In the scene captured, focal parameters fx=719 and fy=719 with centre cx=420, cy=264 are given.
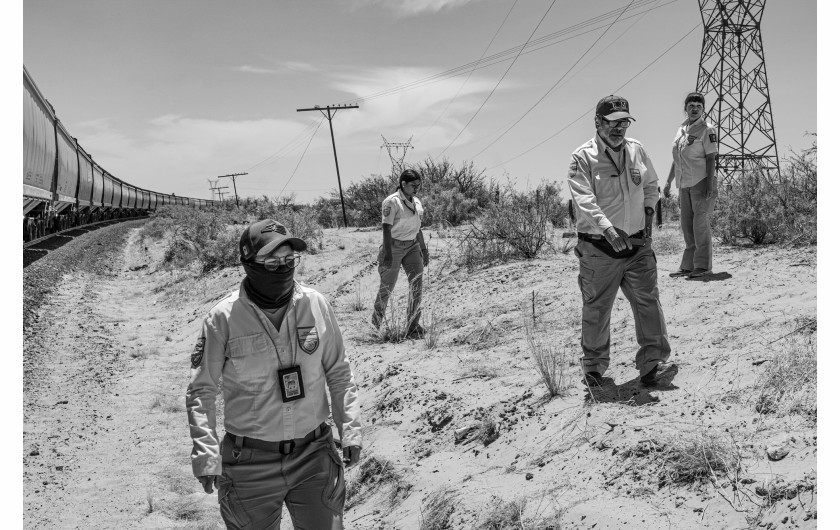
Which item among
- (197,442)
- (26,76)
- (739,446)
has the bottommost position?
(739,446)

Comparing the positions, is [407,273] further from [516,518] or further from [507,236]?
[516,518]

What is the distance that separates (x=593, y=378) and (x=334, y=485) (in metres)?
2.57

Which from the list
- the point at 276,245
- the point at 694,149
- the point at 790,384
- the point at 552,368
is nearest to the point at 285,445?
the point at 276,245

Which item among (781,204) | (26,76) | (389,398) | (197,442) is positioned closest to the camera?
(197,442)

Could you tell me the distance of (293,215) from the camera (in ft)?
67.4

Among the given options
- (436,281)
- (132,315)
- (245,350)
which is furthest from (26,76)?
(245,350)

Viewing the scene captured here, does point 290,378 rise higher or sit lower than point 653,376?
higher

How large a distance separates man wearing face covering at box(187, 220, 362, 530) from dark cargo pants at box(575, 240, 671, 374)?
2.43 m

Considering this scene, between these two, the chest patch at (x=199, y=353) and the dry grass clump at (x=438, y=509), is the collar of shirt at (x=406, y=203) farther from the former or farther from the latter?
the chest patch at (x=199, y=353)

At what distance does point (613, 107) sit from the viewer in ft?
15.8

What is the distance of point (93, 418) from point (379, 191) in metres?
19.3

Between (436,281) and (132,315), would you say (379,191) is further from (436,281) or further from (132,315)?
(436,281)

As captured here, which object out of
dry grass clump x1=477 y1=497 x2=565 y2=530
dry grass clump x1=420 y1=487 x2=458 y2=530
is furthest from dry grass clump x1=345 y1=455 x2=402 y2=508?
dry grass clump x1=477 y1=497 x2=565 y2=530

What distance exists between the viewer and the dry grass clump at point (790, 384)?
384cm
